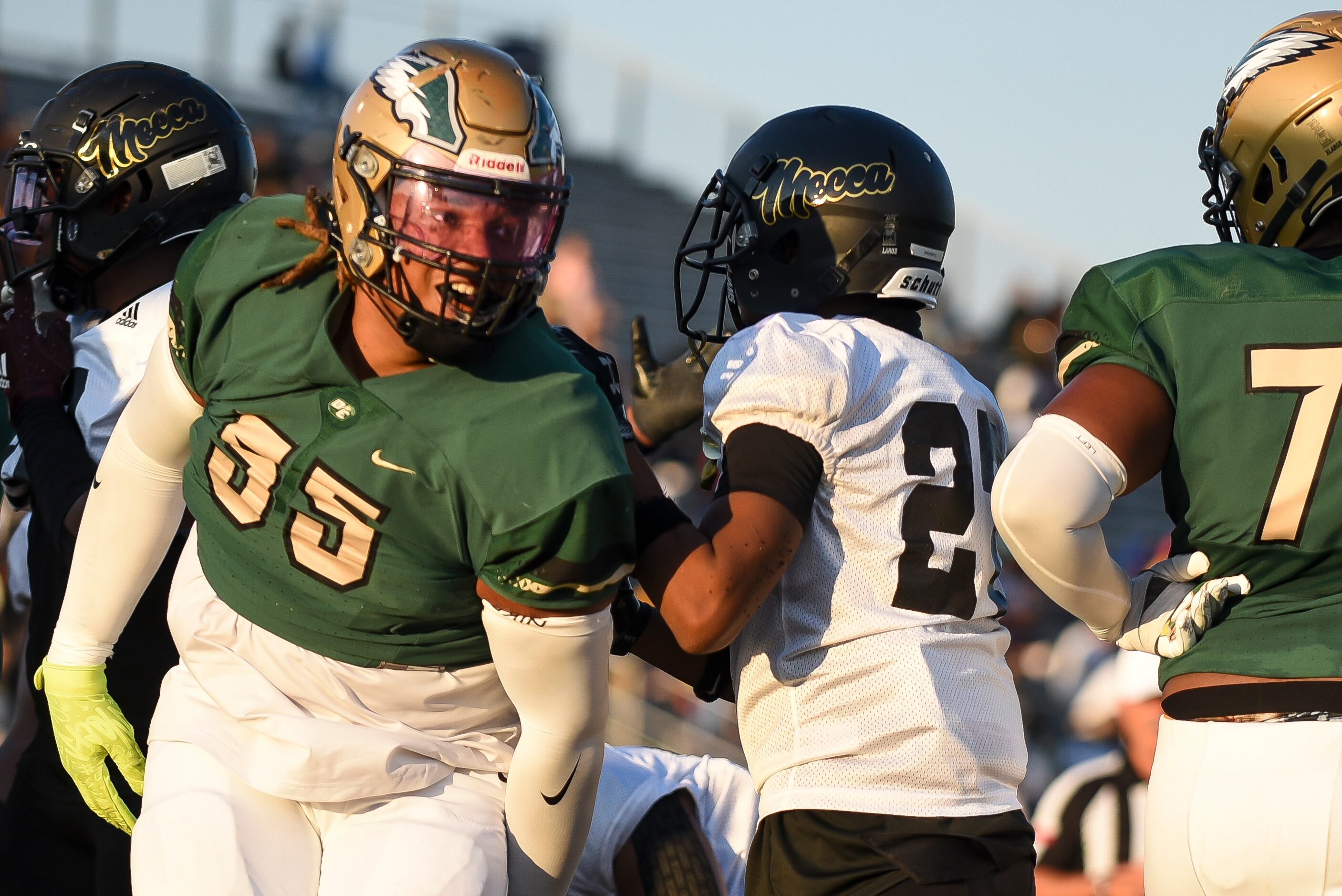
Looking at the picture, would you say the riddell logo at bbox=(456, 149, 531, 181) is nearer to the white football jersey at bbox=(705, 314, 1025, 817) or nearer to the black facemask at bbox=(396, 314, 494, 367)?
the black facemask at bbox=(396, 314, 494, 367)

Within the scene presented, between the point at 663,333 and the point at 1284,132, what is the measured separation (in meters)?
13.4

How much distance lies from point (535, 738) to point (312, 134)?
13172 mm

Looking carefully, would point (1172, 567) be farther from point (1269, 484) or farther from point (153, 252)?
point (153, 252)

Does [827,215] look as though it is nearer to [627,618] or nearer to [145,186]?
[627,618]

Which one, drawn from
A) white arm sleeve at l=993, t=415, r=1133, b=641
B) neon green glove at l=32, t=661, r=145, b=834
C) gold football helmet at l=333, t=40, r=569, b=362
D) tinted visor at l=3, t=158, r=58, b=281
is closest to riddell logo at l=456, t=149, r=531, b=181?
gold football helmet at l=333, t=40, r=569, b=362

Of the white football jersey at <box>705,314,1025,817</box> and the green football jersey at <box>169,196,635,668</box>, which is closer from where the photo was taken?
the green football jersey at <box>169,196,635,668</box>

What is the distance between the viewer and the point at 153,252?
3625mm

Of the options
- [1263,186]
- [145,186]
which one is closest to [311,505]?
[145,186]

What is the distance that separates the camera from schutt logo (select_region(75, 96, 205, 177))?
11.7 feet

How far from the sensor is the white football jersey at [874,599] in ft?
8.16

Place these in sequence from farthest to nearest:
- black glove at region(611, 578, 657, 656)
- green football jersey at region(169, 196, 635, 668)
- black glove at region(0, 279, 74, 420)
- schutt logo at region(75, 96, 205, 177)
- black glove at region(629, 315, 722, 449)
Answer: schutt logo at region(75, 96, 205, 177) < black glove at region(0, 279, 74, 420) < black glove at region(629, 315, 722, 449) < black glove at region(611, 578, 657, 656) < green football jersey at region(169, 196, 635, 668)

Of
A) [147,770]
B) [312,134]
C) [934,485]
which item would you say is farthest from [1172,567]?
[312,134]

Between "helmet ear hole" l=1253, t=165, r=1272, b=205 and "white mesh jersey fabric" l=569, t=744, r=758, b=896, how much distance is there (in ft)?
4.93

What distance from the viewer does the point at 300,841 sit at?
96.3 inches
